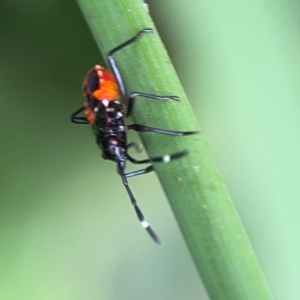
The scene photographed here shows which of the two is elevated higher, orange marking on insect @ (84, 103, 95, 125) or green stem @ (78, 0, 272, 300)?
orange marking on insect @ (84, 103, 95, 125)

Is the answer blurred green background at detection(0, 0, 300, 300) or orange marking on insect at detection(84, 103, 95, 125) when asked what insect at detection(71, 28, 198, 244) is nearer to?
orange marking on insect at detection(84, 103, 95, 125)

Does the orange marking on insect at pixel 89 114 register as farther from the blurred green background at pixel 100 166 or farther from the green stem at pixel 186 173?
the green stem at pixel 186 173

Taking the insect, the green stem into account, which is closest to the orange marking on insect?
the insect

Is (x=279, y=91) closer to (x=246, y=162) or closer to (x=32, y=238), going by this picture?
(x=246, y=162)

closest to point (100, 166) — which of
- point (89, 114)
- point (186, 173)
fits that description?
point (89, 114)

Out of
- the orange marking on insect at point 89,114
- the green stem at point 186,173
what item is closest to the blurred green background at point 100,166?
the orange marking on insect at point 89,114

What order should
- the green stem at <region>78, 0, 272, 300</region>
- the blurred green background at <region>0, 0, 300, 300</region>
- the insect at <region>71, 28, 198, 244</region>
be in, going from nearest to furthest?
the green stem at <region>78, 0, 272, 300</region> < the blurred green background at <region>0, 0, 300, 300</region> < the insect at <region>71, 28, 198, 244</region>

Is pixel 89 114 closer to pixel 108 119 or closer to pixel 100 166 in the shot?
pixel 108 119

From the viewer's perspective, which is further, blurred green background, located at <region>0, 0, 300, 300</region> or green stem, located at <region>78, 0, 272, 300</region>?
blurred green background, located at <region>0, 0, 300, 300</region>
